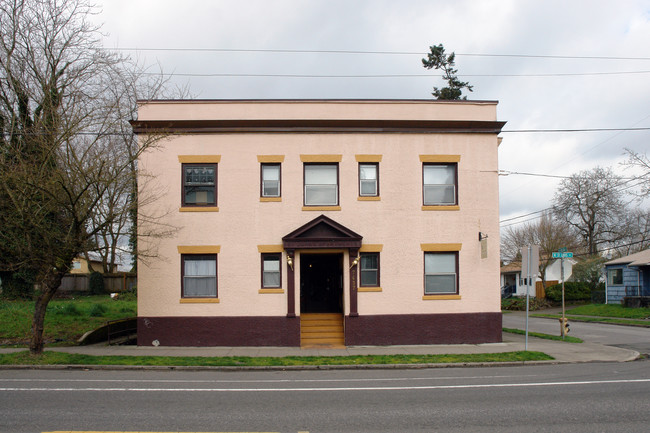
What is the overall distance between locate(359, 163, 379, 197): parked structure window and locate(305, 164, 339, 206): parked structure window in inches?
33.4

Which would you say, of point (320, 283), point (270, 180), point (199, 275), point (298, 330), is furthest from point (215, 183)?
point (298, 330)

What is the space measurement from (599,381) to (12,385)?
12.1 m

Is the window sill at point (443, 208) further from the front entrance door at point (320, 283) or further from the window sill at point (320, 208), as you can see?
the front entrance door at point (320, 283)

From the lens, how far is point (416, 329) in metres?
18.7

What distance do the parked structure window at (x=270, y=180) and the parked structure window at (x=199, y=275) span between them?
111 inches

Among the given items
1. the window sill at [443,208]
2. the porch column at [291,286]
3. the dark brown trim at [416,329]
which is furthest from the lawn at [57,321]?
the window sill at [443,208]

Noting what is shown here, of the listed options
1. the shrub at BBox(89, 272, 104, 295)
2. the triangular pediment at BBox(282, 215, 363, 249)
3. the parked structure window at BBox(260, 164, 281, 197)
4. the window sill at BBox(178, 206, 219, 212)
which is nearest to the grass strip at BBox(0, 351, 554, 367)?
the triangular pediment at BBox(282, 215, 363, 249)

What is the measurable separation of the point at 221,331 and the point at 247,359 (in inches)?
136

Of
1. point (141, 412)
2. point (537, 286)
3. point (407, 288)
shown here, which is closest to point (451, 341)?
point (407, 288)

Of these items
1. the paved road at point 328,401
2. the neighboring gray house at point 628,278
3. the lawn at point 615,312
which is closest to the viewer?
the paved road at point 328,401

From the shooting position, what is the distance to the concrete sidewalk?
1641cm

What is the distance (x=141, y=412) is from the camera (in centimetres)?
867

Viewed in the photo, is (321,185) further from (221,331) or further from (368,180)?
(221,331)

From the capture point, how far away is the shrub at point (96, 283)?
35000 millimetres
